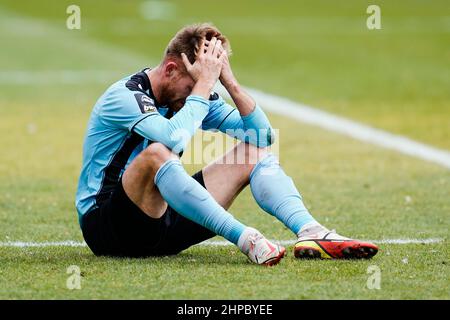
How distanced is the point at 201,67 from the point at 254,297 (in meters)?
1.67

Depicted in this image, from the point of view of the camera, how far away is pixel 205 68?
7.09m

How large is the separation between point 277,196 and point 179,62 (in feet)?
3.37

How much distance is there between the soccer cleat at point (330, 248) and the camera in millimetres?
7016

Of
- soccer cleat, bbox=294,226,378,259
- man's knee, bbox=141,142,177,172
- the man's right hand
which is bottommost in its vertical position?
soccer cleat, bbox=294,226,378,259

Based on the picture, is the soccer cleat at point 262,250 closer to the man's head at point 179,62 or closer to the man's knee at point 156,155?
the man's knee at point 156,155

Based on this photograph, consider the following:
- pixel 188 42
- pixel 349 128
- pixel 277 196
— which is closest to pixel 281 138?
pixel 349 128

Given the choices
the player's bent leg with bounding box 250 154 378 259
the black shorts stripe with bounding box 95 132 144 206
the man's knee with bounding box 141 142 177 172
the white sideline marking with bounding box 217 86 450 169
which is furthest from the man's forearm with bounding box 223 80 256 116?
the white sideline marking with bounding box 217 86 450 169

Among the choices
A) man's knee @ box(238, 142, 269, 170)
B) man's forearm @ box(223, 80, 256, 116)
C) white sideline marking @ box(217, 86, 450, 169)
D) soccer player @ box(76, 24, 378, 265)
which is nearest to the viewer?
soccer player @ box(76, 24, 378, 265)

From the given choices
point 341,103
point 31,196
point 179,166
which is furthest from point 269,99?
point 179,166

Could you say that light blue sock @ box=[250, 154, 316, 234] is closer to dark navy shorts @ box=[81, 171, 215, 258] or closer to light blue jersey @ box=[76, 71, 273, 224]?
light blue jersey @ box=[76, 71, 273, 224]

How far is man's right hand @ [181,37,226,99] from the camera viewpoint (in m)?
7.05

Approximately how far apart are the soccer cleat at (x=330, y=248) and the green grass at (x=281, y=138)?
8 centimetres

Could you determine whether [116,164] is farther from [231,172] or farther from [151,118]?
[231,172]

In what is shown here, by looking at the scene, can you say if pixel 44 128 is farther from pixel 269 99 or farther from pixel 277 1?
pixel 277 1
